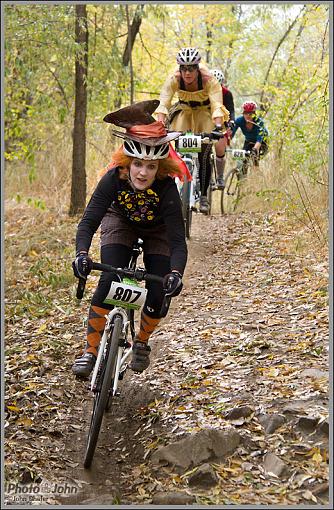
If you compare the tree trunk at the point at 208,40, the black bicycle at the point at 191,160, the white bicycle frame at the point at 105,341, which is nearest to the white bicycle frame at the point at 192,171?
the black bicycle at the point at 191,160

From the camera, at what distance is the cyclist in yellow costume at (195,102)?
7953 millimetres

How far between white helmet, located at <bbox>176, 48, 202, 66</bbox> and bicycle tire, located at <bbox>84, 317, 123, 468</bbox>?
13.9 ft

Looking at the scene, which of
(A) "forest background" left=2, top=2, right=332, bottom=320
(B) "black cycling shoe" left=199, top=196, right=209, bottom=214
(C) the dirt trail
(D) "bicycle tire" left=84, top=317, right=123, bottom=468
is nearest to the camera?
(C) the dirt trail

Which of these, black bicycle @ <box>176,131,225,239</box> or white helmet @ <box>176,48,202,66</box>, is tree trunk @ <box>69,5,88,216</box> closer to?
black bicycle @ <box>176,131,225,239</box>

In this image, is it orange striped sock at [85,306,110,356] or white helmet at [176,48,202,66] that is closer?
orange striped sock at [85,306,110,356]

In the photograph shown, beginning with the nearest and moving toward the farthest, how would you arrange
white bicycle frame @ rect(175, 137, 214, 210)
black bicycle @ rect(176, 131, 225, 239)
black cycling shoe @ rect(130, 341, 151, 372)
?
black cycling shoe @ rect(130, 341, 151, 372) → black bicycle @ rect(176, 131, 225, 239) → white bicycle frame @ rect(175, 137, 214, 210)

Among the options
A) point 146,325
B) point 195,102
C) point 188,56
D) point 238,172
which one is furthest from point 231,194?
point 146,325

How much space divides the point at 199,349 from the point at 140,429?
121 cm

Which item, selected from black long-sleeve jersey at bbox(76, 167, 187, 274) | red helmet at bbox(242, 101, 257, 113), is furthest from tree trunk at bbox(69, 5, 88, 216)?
black long-sleeve jersey at bbox(76, 167, 187, 274)

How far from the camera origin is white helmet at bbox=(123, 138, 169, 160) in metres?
4.54

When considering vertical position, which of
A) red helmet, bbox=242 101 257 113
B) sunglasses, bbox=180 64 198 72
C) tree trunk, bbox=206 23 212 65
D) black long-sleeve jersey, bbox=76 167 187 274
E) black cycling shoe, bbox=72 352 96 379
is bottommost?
black cycling shoe, bbox=72 352 96 379

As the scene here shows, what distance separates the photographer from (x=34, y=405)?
17.1 ft

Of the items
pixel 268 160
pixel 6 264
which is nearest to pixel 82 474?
pixel 6 264

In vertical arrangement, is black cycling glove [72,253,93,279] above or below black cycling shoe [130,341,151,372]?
above
